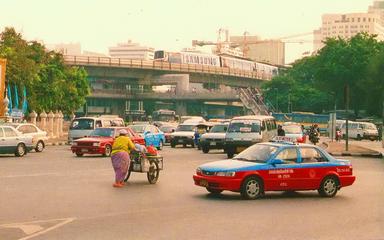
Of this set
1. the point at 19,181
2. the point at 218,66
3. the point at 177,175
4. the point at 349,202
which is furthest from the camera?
the point at 218,66

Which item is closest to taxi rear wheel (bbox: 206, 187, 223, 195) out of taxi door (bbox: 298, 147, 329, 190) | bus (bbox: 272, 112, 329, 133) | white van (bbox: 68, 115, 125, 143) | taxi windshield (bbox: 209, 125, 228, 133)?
taxi door (bbox: 298, 147, 329, 190)

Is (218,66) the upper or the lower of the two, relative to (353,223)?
upper

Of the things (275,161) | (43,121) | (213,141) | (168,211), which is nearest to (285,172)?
(275,161)

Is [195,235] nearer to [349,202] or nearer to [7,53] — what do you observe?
[349,202]

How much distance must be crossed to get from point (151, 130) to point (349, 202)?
1038 inches

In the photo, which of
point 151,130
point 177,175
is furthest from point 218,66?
point 177,175

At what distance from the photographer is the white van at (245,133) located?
33562mm

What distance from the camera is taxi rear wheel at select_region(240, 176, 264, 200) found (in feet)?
55.3

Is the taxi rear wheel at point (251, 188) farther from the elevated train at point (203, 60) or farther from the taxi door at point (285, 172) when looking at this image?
the elevated train at point (203, 60)

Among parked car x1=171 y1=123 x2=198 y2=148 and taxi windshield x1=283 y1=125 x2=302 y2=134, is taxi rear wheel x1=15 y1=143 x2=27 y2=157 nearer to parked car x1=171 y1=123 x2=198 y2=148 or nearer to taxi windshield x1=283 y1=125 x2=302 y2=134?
parked car x1=171 y1=123 x2=198 y2=148

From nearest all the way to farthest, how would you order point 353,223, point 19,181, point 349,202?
point 353,223 → point 349,202 → point 19,181

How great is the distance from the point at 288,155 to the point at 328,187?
1364 millimetres

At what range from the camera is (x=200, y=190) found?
18875mm

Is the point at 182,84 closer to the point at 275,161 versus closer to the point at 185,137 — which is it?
the point at 185,137
